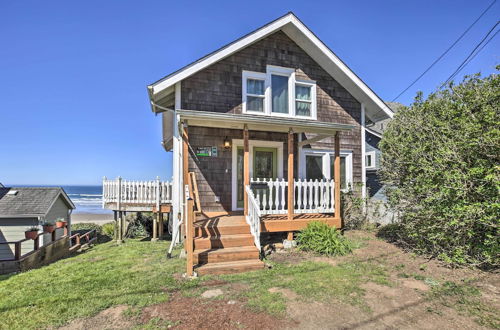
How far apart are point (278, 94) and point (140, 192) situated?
6.41 m

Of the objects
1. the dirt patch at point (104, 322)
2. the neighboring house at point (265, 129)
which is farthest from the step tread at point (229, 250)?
the dirt patch at point (104, 322)

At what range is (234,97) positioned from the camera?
7.59 m

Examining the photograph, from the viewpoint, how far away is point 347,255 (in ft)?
18.1

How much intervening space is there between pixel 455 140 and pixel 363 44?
→ 10.2 m

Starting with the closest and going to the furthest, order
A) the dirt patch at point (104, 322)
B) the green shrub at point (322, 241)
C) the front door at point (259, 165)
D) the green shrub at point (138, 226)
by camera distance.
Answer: the dirt patch at point (104, 322), the green shrub at point (322, 241), the front door at point (259, 165), the green shrub at point (138, 226)

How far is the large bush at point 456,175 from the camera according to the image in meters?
4.19

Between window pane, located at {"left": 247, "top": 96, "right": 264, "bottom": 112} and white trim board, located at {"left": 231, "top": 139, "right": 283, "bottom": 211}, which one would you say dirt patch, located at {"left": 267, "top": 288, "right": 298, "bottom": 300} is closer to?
white trim board, located at {"left": 231, "top": 139, "right": 283, "bottom": 211}

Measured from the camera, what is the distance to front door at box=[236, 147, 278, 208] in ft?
24.9

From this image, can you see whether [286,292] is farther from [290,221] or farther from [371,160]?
[371,160]

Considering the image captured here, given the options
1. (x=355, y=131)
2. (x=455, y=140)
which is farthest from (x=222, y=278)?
(x=355, y=131)

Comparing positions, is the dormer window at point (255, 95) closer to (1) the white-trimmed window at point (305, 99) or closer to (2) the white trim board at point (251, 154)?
(2) the white trim board at point (251, 154)

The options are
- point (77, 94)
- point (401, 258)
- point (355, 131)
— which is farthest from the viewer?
point (77, 94)

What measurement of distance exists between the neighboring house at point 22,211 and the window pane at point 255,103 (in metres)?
9.76

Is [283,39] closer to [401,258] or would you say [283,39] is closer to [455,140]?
[455,140]
